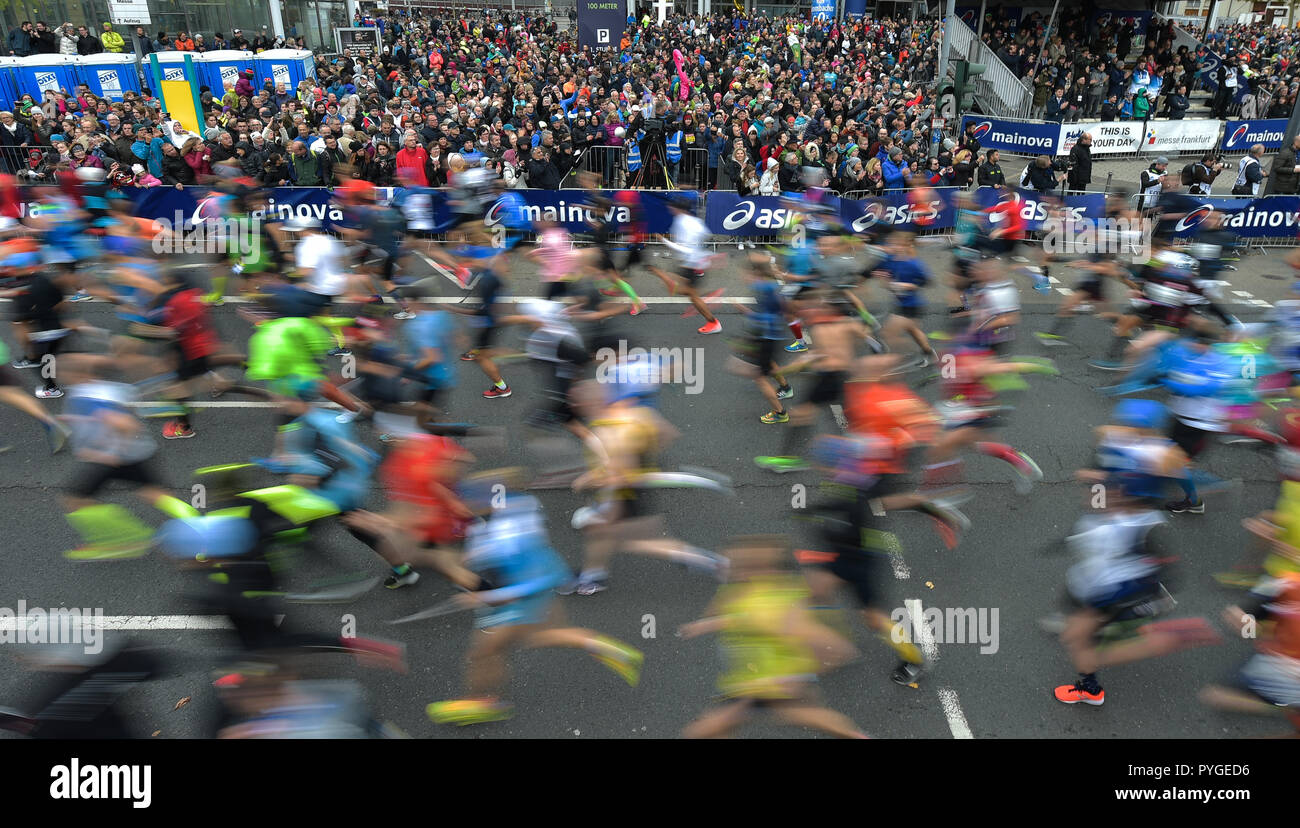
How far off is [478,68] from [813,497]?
2088cm

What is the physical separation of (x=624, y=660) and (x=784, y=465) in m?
2.91

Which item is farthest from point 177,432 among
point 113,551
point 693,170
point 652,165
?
point 693,170

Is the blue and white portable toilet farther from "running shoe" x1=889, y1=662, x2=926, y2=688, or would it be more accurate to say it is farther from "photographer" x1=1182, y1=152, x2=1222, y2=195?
"photographer" x1=1182, y1=152, x2=1222, y2=195

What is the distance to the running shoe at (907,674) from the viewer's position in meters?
4.70

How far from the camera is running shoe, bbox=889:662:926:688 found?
15.4ft

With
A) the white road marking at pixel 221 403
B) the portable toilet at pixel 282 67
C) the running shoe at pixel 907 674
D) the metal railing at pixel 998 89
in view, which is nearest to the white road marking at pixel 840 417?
the running shoe at pixel 907 674

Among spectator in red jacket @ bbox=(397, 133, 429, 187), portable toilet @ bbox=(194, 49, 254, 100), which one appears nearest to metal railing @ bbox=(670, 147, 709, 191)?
spectator in red jacket @ bbox=(397, 133, 429, 187)

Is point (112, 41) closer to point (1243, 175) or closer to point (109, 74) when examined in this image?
point (109, 74)

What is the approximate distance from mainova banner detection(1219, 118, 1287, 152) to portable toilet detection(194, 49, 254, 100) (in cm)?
2509

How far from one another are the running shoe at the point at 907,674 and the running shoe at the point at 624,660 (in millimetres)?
1559

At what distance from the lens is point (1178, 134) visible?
64.3ft

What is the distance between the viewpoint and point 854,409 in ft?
17.5

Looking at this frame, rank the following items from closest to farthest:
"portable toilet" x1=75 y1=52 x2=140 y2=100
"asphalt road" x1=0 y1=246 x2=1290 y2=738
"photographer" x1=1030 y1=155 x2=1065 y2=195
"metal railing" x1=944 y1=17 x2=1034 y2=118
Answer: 1. "asphalt road" x1=0 y1=246 x2=1290 y2=738
2. "photographer" x1=1030 y1=155 x2=1065 y2=195
3. "portable toilet" x1=75 y1=52 x2=140 y2=100
4. "metal railing" x1=944 y1=17 x2=1034 y2=118
